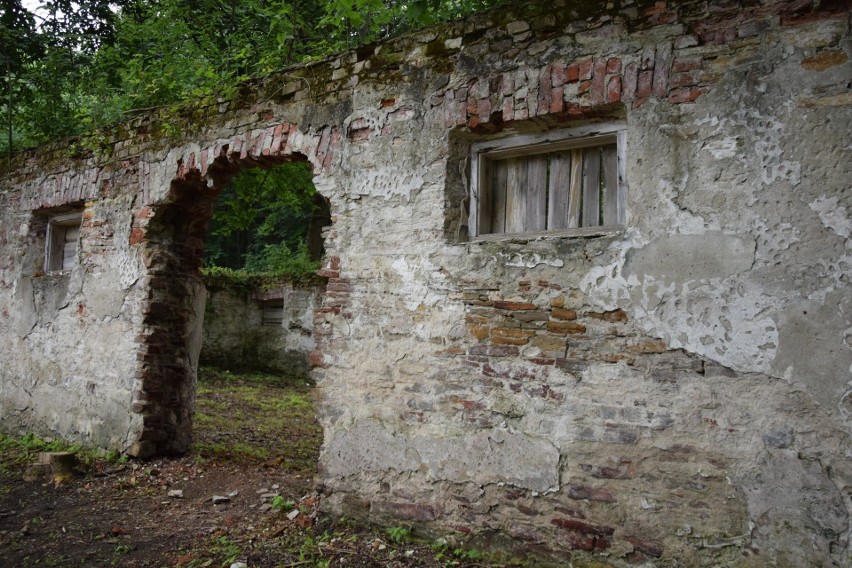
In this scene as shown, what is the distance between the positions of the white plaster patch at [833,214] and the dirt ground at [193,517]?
2449mm

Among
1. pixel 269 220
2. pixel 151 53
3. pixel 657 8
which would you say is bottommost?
pixel 657 8

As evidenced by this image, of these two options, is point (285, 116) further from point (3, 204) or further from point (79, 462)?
point (3, 204)

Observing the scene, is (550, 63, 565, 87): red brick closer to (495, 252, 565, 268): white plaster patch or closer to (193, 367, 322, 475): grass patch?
(495, 252, 565, 268): white plaster patch

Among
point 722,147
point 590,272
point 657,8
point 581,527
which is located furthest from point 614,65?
point 581,527

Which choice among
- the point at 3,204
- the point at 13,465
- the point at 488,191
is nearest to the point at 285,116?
the point at 488,191

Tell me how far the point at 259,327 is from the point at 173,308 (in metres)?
7.56

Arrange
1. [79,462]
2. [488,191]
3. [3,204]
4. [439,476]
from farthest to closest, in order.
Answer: [3,204], [79,462], [488,191], [439,476]

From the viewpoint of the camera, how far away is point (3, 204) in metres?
7.17

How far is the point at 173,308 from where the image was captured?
5734 mm

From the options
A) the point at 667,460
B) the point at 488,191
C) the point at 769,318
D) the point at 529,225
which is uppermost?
the point at 488,191

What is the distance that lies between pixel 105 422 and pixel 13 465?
870 mm

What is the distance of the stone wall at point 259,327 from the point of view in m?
12.7

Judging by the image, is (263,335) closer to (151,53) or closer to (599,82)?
(151,53)

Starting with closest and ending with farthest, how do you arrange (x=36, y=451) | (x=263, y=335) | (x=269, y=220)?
1. (x=36, y=451)
2. (x=263, y=335)
3. (x=269, y=220)
